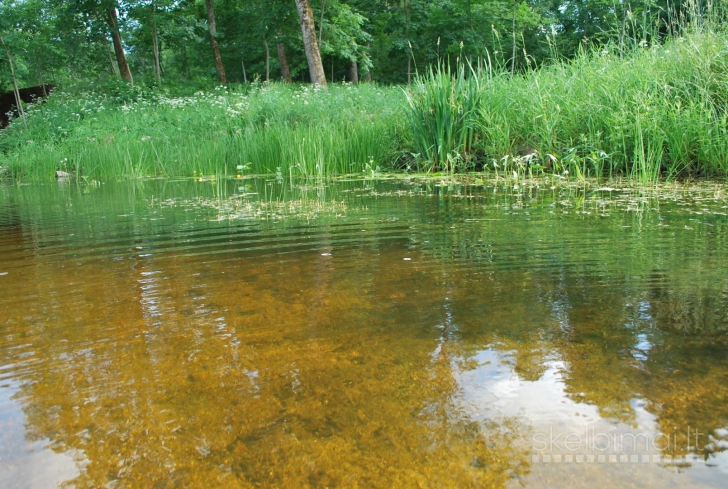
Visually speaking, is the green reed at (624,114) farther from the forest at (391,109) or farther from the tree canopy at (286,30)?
the tree canopy at (286,30)

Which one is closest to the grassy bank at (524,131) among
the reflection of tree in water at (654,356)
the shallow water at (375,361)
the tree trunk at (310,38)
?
the shallow water at (375,361)

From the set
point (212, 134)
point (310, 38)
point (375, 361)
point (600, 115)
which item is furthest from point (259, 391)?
point (310, 38)

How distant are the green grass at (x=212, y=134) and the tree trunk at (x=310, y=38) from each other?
1048mm

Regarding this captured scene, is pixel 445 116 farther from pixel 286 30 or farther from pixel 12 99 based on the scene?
pixel 12 99

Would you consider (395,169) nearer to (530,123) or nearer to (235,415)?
(530,123)

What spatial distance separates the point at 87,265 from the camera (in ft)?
8.20

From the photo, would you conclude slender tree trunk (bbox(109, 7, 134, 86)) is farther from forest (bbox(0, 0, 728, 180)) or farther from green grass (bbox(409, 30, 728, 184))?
green grass (bbox(409, 30, 728, 184))

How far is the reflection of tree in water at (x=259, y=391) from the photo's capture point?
3.08ft

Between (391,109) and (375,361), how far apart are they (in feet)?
26.3

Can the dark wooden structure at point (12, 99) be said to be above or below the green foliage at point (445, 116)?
above

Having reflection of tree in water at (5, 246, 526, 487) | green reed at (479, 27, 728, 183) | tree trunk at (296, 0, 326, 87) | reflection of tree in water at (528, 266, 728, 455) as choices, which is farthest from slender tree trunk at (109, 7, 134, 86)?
reflection of tree in water at (528, 266, 728, 455)

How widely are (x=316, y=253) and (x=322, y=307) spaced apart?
0.85 meters

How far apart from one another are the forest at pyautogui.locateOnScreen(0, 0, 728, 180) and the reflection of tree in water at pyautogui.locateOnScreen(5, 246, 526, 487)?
13.1ft

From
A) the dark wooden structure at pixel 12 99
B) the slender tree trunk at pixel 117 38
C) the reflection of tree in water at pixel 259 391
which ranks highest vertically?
the slender tree trunk at pixel 117 38
